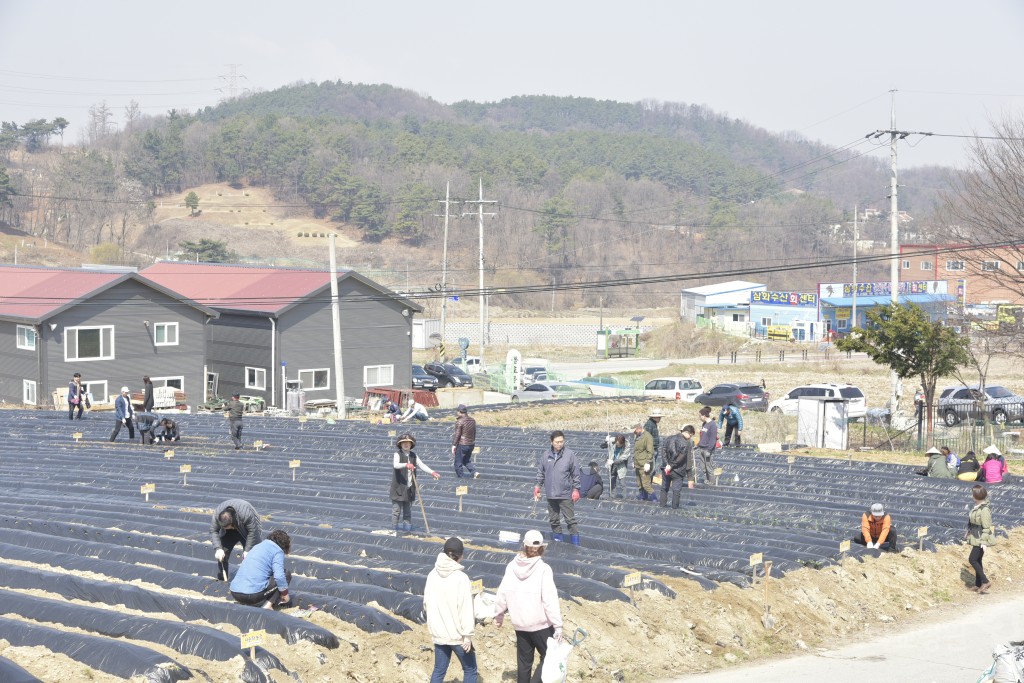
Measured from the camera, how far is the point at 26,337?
43.2 m

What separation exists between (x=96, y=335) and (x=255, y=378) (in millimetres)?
6652

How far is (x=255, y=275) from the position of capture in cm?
5197

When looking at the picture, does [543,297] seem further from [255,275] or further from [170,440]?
[170,440]

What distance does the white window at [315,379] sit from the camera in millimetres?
48094

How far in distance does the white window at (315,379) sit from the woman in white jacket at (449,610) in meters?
38.3

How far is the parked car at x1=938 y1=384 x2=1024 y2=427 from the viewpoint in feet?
127

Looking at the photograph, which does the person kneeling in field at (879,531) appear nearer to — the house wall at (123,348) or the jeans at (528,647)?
the jeans at (528,647)

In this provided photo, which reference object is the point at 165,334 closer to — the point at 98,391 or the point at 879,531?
the point at 98,391

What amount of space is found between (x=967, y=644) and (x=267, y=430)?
20.6 meters

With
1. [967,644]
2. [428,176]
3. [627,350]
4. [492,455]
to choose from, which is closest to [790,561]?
[967,644]

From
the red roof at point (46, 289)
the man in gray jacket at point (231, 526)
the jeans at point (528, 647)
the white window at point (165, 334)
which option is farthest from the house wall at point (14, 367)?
the jeans at point (528, 647)

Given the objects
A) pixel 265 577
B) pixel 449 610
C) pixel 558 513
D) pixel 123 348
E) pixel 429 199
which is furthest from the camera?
pixel 429 199

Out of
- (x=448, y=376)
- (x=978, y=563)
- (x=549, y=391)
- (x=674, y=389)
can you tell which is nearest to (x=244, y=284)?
(x=448, y=376)

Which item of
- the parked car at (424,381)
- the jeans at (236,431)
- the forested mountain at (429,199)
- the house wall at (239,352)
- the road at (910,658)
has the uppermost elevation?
the forested mountain at (429,199)
